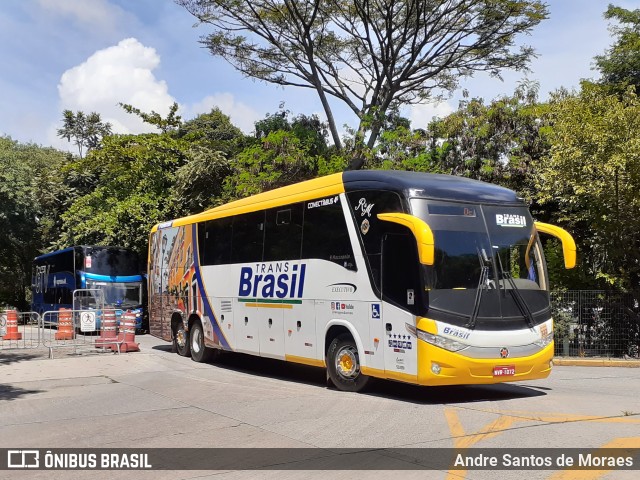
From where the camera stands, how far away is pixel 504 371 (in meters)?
10.3

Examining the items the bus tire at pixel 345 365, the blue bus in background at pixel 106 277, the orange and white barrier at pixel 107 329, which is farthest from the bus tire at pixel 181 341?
the blue bus in background at pixel 106 277

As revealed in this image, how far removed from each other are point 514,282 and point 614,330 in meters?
9.17

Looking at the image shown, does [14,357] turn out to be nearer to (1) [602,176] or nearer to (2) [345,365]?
(2) [345,365]

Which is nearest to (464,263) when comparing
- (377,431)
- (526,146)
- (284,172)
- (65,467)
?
(377,431)

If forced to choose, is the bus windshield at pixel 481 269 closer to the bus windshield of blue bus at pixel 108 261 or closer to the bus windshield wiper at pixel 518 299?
the bus windshield wiper at pixel 518 299

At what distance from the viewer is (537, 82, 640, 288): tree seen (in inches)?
655

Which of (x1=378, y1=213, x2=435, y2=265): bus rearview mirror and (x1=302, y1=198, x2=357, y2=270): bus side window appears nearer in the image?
(x1=378, y1=213, x2=435, y2=265): bus rearview mirror

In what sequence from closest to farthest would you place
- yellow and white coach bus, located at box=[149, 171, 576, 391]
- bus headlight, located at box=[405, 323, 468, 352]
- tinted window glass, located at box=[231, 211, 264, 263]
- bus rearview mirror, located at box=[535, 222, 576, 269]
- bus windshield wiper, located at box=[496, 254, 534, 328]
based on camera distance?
bus headlight, located at box=[405, 323, 468, 352] → yellow and white coach bus, located at box=[149, 171, 576, 391] → bus windshield wiper, located at box=[496, 254, 534, 328] → bus rearview mirror, located at box=[535, 222, 576, 269] → tinted window glass, located at box=[231, 211, 264, 263]

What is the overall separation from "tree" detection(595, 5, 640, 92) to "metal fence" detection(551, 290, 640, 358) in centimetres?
1805

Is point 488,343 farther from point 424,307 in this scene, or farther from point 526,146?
point 526,146

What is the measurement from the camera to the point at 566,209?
64.1ft

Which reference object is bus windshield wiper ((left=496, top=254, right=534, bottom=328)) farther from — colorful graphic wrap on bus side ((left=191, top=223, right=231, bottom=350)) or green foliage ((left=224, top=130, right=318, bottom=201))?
green foliage ((left=224, top=130, right=318, bottom=201))

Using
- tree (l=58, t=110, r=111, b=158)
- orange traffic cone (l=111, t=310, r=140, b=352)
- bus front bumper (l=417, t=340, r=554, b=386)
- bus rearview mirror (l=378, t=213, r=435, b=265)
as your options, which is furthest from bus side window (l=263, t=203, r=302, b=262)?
tree (l=58, t=110, r=111, b=158)

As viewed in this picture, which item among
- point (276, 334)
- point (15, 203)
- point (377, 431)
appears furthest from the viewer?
point (15, 203)
